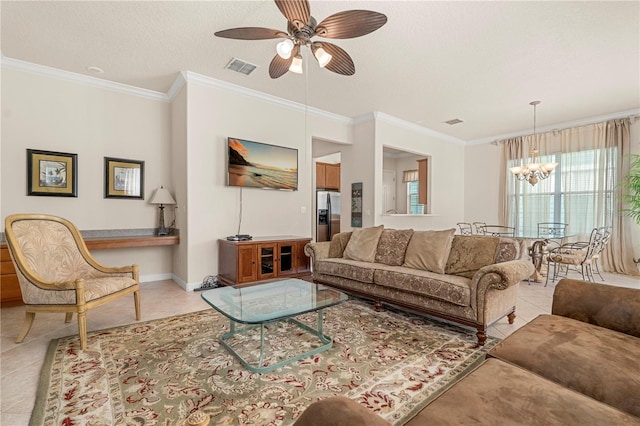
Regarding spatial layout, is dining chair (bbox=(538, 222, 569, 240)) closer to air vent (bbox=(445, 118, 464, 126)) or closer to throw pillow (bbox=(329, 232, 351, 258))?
air vent (bbox=(445, 118, 464, 126))

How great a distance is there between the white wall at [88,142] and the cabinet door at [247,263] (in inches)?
60.4

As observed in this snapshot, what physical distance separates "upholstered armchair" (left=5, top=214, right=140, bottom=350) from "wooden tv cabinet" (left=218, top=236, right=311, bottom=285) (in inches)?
48.6

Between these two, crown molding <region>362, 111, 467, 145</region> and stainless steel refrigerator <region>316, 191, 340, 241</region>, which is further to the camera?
stainless steel refrigerator <region>316, 191, 340, 241</region>

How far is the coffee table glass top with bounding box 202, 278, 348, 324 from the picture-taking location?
2.05 metres

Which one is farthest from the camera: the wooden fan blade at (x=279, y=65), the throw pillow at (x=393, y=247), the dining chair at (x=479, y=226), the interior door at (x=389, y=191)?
the interior door at (x=389, y=191)

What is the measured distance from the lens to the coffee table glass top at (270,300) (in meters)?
2.05

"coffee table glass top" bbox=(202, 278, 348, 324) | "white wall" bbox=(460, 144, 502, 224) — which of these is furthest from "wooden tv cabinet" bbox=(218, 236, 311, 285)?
"white wall" bbox=(460, 144, 502, 224)

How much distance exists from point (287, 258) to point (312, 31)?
2966mm

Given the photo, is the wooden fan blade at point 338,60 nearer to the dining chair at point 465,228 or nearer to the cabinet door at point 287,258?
the cabinet door at point 287,258

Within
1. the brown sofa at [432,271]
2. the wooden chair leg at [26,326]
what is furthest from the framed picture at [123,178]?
the brown sofa at [432,271]

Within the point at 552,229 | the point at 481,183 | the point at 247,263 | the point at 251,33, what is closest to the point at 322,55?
the point at 251,33

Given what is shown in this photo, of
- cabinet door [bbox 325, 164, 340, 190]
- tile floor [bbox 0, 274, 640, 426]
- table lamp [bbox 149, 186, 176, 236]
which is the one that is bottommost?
tile floor [bbox 0, 274, 640, 426]

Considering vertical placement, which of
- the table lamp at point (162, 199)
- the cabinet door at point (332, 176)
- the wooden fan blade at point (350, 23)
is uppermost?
the wooden fan blade at point (350, 23)

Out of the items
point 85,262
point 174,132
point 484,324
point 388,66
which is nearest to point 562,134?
point 388,66
